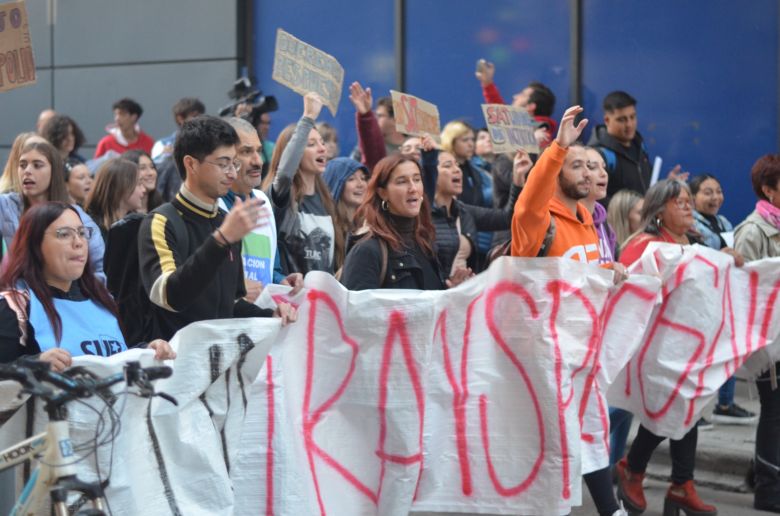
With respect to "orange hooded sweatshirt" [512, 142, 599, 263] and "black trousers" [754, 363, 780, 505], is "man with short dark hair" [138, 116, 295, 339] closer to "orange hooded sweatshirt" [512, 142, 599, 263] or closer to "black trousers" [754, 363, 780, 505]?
"orange hooded sweatshirt" [512, 142, 599, 263]

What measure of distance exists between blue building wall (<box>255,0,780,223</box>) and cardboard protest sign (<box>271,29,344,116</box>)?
3928 mm

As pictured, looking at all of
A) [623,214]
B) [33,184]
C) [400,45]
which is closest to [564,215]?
[623,214]

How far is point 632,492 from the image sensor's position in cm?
663

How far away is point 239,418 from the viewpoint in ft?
16.0

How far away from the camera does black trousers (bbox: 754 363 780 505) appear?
6.91 meters

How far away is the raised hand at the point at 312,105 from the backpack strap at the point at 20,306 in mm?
2469

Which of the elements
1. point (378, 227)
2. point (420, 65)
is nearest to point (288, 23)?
point (420, 65)

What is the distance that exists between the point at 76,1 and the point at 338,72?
6.96m

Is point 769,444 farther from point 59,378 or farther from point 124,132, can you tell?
point 124,132

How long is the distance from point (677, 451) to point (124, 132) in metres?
6.72

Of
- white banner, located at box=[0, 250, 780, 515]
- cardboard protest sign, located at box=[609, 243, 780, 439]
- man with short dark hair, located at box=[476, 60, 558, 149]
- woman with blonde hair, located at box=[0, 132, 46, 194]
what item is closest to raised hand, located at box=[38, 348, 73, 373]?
white banner, located at box=[0, 250, 780, 515]

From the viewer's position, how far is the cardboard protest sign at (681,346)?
630 centimetres

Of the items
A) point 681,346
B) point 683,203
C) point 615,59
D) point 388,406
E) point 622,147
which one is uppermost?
point 615,59

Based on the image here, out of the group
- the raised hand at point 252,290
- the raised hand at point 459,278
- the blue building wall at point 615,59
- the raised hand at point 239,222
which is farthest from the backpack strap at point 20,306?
the blue building wall at point 615,59
